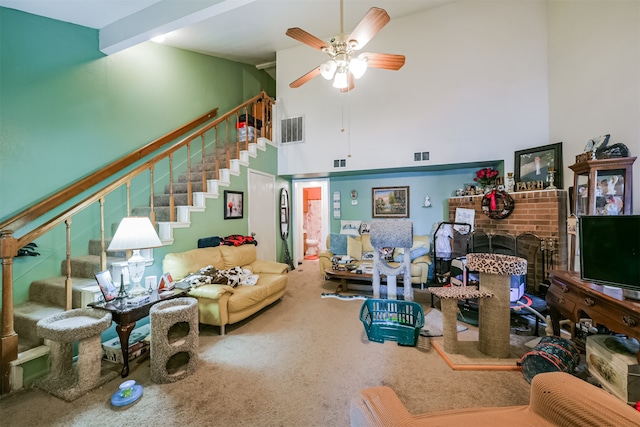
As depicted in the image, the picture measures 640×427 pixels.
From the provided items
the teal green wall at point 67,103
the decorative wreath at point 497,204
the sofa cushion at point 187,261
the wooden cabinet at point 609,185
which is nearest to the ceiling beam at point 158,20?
the teal green wall at point 67,103

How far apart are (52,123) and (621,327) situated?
216 inches

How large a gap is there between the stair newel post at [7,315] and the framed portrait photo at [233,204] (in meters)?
2.39

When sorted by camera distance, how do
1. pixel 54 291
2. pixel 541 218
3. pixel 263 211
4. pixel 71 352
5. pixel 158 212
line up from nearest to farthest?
1. pixel 71 352
2. pixel 54 291
3. pixel 541 218
4. pixel 158 212
5. pixel 263 211

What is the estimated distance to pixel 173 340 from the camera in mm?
2203

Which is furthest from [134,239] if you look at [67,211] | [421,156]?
[421,156]

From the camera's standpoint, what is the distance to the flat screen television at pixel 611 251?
66.4 inches

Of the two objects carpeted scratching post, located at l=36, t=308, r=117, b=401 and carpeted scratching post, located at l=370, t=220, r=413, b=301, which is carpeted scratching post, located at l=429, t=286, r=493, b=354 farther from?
carpeted scratching post, located at l=36, t=308, r=117, b=401

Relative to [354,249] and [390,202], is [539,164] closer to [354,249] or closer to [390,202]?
[390,202]

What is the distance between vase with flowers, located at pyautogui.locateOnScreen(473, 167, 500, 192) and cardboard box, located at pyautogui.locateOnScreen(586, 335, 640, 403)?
288 cm

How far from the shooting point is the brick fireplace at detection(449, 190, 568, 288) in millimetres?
3369

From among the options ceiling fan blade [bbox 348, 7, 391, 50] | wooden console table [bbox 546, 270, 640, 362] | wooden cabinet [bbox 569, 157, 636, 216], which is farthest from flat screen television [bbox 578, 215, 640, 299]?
ceiling fan blade [bbox 348, 7, 391, 50]

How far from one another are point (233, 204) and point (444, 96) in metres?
4.04

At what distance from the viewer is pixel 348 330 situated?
294 cm

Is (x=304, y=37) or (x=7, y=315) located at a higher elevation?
(x=304, y=37)
